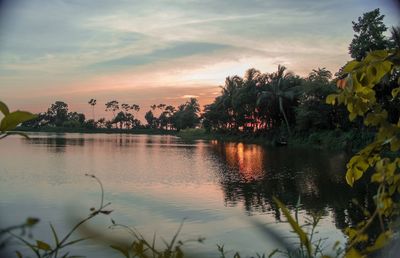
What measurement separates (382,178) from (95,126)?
79.4 metres

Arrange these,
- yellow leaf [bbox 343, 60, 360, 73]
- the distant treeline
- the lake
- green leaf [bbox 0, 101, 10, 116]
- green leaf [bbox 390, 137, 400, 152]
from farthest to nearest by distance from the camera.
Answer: the distant treeline
the lake
yellow leaf [bbox 343, 60, 360, 73]
green leaf [bbox 390, 137, 400, 152]
green leaf [bbox 0, 101, 10, 116]

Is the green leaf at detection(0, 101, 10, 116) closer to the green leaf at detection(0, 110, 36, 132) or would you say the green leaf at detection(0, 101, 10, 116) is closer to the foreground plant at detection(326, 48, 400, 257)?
the green leaf at detection(0, 110, 36, 132)

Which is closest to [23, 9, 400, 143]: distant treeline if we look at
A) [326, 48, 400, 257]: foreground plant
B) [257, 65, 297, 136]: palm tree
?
[257, 65, 297, 136]: palm tree

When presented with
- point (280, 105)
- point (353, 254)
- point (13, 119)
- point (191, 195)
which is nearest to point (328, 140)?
point (280, 105)

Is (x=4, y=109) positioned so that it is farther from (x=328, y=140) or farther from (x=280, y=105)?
(x=280, y=105)

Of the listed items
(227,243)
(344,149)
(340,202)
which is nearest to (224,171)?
(340,202)

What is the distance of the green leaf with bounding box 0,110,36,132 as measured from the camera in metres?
0.53

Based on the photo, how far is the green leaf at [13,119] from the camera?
0.53 meters

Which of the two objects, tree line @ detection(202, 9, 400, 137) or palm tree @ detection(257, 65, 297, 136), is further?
palm tree @ detection(257, 65, 297, 136)

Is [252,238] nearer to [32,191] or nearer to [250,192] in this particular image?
[250,192]

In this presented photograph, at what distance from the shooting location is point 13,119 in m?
0.54

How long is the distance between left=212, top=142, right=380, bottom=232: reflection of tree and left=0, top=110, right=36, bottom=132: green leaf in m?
6.07

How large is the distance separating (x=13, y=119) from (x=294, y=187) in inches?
489

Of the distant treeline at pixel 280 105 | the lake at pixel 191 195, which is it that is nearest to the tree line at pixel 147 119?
the distant treeline at pixel 280 105
